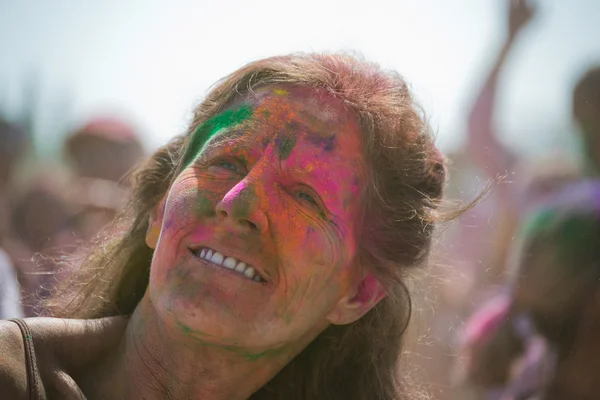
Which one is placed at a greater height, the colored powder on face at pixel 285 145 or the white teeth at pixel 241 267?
the colored powder on face at pixel 285 145

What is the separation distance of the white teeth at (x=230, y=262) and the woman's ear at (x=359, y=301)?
440 mm

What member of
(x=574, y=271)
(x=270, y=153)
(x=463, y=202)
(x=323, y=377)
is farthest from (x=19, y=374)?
(x=574, y=271)

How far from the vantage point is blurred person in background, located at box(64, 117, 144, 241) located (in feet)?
13.9

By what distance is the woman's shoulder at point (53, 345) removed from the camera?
193 cm

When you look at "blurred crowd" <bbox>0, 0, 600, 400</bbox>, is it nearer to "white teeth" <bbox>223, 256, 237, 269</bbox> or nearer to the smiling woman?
the smiling woman

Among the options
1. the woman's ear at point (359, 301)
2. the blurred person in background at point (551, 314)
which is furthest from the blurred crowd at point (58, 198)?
the blurred person in background at point (551, 314)

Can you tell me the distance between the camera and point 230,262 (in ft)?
7.13

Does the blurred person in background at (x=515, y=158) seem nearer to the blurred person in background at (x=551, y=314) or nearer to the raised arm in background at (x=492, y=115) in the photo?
the raised arm in background at (x=492, y=115)

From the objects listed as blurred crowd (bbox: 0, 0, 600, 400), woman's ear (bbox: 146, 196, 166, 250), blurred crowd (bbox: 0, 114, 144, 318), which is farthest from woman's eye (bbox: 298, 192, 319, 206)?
blurred crowd (bbox: 0, 114, 144, 318)

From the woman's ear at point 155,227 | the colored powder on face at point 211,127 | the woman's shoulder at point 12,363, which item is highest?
the colored powder on face at point 211,127

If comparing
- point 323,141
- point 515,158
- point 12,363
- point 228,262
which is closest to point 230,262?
point 228,262

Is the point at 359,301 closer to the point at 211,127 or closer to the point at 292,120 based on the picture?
the point at 292,120

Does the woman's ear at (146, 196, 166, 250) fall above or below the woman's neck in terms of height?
above

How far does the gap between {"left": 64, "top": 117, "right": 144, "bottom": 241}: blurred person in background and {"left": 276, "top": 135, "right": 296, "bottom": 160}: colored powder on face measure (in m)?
2.10
